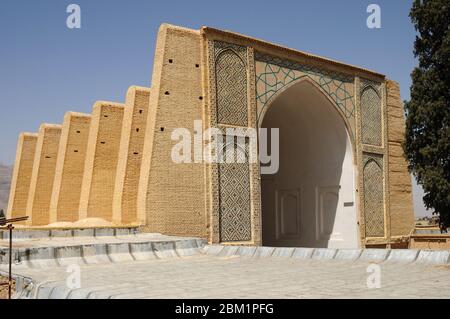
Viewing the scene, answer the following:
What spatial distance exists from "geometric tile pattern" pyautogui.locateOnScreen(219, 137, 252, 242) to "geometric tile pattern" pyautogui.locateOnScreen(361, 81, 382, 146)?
15.0 feet

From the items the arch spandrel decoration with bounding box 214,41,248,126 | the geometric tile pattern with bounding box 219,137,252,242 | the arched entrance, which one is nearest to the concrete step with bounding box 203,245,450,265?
the geometric tile pattern with bounding box 219,137,252,242

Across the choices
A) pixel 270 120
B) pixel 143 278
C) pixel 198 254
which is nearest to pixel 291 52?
pixel 270 120

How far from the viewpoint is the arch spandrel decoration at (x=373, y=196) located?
1445cm

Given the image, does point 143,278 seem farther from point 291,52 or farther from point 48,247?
point 291,52

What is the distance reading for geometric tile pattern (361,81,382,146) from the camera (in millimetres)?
14805

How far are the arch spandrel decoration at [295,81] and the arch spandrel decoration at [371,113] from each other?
50 cm

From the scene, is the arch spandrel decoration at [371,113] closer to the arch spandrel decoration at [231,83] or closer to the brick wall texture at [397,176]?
the brick wall texture at [397,176]

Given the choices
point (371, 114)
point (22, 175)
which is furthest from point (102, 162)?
point (371, 114)

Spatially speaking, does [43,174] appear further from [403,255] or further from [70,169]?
[403,255]

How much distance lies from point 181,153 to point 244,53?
294cm

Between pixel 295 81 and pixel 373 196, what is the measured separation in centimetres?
408

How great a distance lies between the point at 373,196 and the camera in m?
14.7

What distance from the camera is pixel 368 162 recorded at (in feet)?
48.3

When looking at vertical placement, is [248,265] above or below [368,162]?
below
